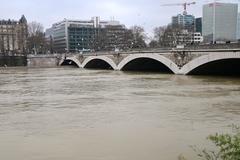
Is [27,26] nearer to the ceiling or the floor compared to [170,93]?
nearer to the ceiling

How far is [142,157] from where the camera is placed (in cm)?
902

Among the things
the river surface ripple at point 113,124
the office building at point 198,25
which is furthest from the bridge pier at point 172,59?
the office building at point 198,25

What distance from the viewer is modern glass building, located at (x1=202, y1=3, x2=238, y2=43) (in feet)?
228

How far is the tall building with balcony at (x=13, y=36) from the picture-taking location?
99.4 meters

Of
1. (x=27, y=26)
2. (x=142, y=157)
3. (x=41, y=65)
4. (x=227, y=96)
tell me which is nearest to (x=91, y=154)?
(x=142, y=157)

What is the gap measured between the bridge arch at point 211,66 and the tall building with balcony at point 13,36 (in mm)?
67474

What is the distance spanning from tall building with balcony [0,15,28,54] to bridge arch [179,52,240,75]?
221 feet

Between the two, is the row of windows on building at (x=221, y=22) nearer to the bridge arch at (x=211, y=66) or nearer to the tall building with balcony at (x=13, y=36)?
the bridge arch at (x=211, y=66)

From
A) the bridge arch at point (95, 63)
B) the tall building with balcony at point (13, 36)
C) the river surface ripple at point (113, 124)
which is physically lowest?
the bridge arch at point (95, 63)

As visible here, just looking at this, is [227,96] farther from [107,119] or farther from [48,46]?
[48,46]

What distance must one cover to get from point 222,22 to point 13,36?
5500cm

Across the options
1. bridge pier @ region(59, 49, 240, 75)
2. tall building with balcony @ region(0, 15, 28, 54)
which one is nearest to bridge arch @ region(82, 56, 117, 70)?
bridge pier @ region(59, 49, 240, 75)

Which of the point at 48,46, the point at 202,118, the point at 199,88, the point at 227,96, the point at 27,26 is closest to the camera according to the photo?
the point at 202,118

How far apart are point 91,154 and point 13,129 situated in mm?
3859
